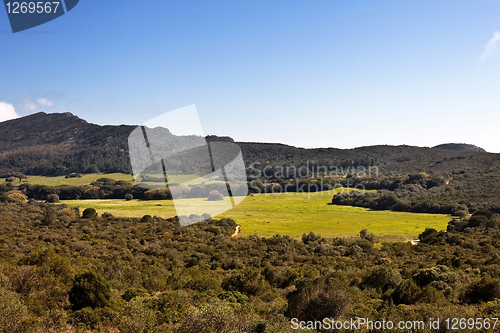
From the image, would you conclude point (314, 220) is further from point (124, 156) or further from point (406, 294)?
point (124, 156)

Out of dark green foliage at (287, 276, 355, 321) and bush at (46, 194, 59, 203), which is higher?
dark green foliage at (287, 276, 355, 321)

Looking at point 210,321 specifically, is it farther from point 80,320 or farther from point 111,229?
point 111,229

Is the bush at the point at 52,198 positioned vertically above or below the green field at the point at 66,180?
below

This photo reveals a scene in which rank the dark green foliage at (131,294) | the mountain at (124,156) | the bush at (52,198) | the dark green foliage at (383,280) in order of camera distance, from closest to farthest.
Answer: the dark green foliage at (131,294) → the dark green foliage at (383,280) → the bush at (52,198) → the mountain at (124,156)

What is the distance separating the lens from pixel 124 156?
16662cm

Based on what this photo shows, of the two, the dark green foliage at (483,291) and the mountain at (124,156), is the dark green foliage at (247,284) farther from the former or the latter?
the mountain at (124,156)

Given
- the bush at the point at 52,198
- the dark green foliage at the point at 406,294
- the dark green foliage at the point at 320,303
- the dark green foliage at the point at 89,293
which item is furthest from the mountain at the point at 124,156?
the dark green foliage at the point at 89,293

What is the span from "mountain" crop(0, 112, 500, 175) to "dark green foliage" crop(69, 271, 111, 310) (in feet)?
431

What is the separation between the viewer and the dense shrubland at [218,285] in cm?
1041

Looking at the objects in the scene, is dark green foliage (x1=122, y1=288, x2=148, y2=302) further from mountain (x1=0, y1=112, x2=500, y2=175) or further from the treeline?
mountain (x1=0, y1=112, x2=500, y2=175)

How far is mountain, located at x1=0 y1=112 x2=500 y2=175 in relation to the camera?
140 meters

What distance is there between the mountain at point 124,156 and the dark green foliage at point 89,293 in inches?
5173

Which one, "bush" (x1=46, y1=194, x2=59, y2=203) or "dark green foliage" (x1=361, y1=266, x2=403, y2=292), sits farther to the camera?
"bush" (x1=46, y1=194, x2=59, y2=203)

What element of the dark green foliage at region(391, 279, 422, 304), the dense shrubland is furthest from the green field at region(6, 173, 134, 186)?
the dark green foliage at region(391, 279, 422, 304)
